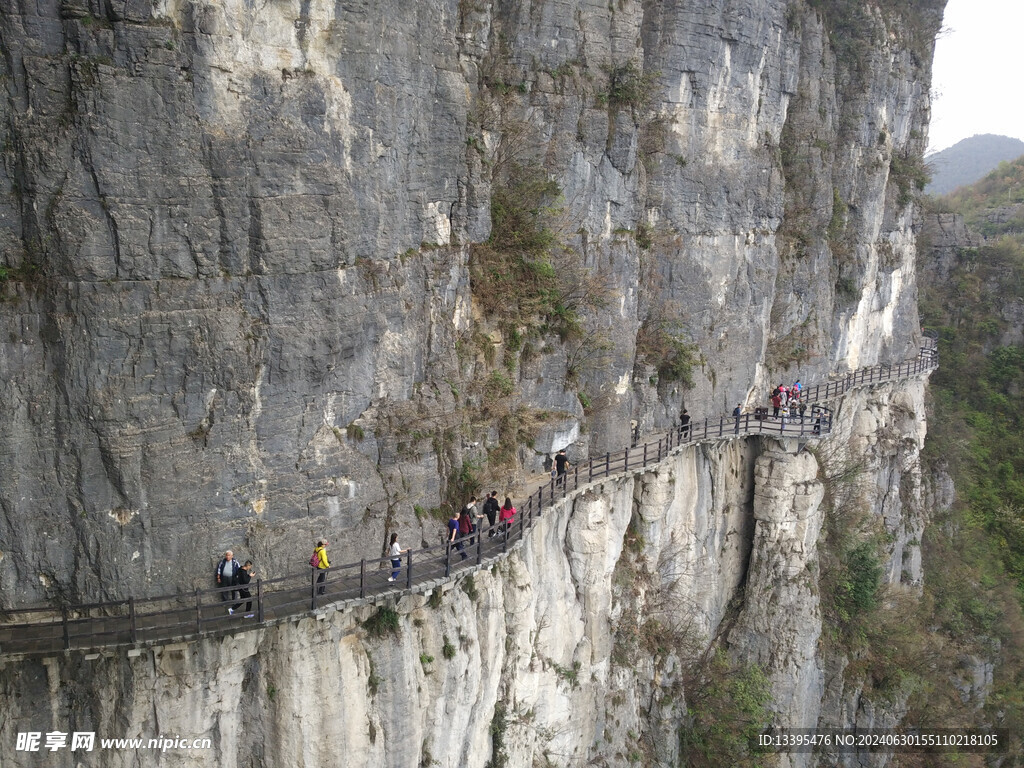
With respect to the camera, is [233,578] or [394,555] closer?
[233,578]

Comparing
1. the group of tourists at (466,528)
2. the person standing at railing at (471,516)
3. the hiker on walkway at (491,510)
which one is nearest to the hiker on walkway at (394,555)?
the group of tourists at (466,528)

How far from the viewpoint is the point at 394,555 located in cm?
1692

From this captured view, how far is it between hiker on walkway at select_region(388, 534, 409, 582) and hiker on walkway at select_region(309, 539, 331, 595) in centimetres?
119

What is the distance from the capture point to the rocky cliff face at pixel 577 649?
1516 cm

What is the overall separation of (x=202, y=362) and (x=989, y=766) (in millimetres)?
33733

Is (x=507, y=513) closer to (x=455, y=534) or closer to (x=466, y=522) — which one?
(x=466, y=522)

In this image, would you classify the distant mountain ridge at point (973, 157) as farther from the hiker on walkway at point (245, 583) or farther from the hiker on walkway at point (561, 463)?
the hiker on walkway at point (245, 583)

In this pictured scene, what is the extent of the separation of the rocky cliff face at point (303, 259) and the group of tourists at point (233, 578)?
0.44m

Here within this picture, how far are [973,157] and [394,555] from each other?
500 feet

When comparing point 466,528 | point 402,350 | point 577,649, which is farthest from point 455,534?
point 577,649

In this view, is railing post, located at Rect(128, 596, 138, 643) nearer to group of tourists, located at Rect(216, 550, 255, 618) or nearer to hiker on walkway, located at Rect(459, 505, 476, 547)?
group of tourists, located at Rect(216, 550, 255, 618)

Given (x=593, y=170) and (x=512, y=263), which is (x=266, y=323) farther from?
(x=593, y=170)

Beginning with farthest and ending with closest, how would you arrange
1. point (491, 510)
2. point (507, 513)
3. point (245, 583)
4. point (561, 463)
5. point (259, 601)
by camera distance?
point (561, 463)
point (507, 513)
point (491, 510)
point (245, 583)
point (259, 601)

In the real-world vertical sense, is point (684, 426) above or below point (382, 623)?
above
